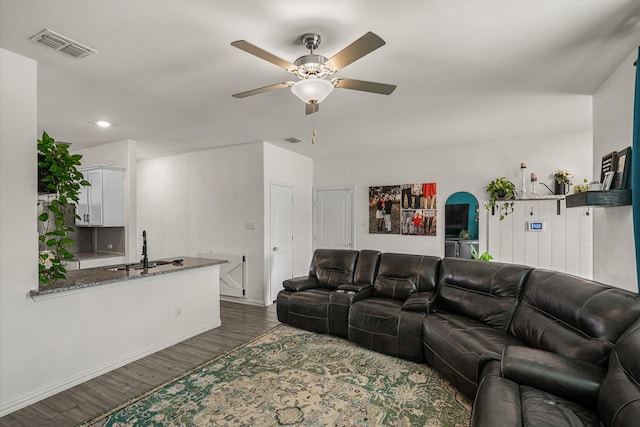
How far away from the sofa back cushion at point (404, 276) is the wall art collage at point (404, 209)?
5.69 feet

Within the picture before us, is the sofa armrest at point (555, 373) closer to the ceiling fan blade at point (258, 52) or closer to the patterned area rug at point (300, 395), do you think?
the patterned area rug at point (300, 395)

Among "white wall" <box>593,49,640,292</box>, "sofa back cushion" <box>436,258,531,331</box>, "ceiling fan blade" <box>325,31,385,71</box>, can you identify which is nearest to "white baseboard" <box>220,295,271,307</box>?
"sofa back cushion" <box>436,258,531,331</box>

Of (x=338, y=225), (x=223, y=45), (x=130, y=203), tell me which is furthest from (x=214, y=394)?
(x=338, y=225)

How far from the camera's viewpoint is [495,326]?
287cm

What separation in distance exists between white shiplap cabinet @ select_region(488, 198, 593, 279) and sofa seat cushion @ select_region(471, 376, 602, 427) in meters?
3.65

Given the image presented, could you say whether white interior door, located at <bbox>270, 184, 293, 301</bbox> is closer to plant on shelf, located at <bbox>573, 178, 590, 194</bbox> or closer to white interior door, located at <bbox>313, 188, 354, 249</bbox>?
white interior door, located at <bbox>313, 188, 354, 249</bbox>

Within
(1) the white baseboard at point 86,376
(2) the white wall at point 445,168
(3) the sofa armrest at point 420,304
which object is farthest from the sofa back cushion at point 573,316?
(1) the white baseboard at point 86,376

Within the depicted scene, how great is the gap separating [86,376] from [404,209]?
4.93m

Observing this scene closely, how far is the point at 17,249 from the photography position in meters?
2.45

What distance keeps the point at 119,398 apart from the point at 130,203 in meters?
3.36

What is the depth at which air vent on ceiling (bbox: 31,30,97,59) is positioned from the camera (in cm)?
218

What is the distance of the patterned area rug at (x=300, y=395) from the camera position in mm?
2256

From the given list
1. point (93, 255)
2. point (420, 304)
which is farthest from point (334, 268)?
point (93, 255)

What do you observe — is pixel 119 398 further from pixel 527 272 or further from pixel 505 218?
pixel 505 218
